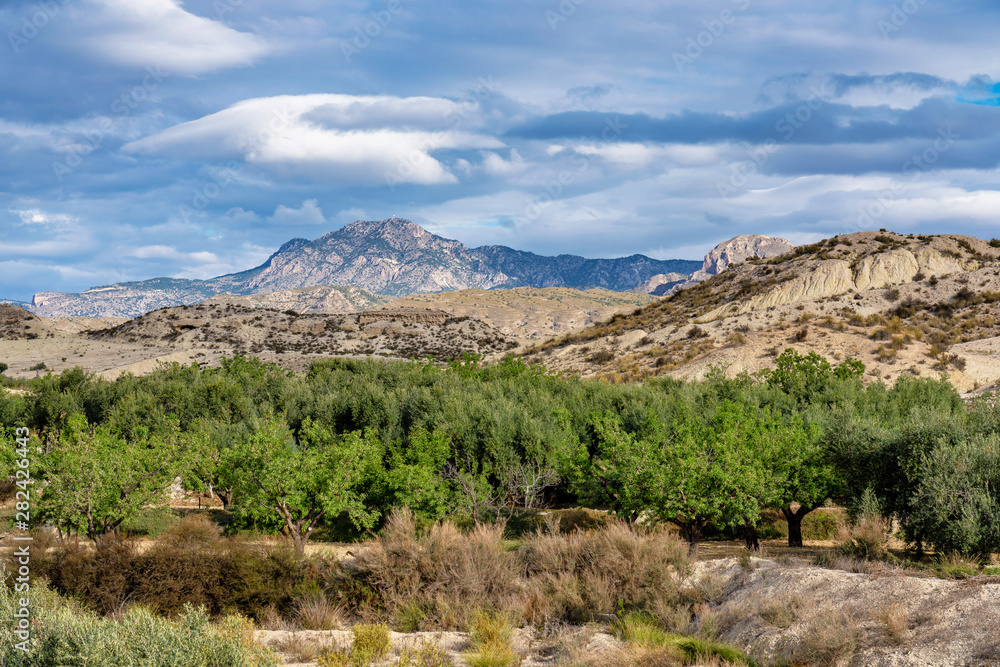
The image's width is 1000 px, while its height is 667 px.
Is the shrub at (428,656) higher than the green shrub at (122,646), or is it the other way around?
the green shrub at (122,646)

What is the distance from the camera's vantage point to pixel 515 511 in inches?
993

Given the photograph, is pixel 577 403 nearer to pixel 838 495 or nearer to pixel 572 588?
pixel 838 495

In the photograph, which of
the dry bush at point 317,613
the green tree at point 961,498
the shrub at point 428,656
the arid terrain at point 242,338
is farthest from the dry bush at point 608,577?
the arid terrain at point 242,338

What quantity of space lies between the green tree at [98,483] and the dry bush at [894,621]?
1894cm

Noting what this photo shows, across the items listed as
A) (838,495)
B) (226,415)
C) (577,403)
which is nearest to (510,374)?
(577,403)

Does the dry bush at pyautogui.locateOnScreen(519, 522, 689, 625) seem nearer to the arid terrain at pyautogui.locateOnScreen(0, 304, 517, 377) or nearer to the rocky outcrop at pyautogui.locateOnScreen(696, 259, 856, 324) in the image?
the rocky outcrop at pyautogui.locateOnScreen(696, 259, 856, 324)

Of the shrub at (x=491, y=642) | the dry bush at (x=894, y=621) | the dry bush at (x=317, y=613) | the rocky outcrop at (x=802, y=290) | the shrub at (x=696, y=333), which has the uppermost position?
the rocky outcrop at (x=802, y=290)

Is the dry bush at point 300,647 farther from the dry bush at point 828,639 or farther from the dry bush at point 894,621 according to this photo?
the dry bush at point 894,621

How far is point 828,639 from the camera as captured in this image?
10.7 meters

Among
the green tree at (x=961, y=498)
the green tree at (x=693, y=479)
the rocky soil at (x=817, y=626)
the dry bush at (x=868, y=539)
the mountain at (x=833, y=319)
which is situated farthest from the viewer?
the mountain at (x=833, y=319)

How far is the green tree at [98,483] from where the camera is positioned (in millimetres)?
18734

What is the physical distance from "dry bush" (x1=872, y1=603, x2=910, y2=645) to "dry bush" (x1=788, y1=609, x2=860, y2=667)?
0.41 m

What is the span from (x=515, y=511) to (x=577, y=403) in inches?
342

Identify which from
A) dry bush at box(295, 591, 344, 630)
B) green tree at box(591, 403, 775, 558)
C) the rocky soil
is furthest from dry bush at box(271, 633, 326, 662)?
green tree at box(591, 403, 775, 558)
